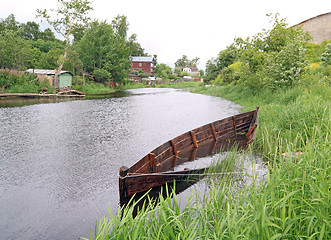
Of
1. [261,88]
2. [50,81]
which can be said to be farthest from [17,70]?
[261,88]

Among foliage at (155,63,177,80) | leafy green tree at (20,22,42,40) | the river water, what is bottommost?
the river water

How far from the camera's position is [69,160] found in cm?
1099

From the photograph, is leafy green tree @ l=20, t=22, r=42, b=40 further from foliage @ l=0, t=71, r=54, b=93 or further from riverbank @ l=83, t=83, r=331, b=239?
riverbank @ l=83, t=83, r=331, b=239

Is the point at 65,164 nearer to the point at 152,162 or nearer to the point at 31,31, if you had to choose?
the point at 152,162

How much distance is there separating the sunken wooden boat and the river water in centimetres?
98

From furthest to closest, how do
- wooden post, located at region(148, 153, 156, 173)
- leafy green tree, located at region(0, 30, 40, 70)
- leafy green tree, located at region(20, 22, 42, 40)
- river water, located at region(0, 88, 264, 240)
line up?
1. leafy green tree, located at region(20, 22, 42, 40)
2. leafy green tree, located at region(0, 30, 40, 70)
3. wooden post, located at region(148, 153, 156, 173)
4. river water, located at region(0, 88, 264, 240)

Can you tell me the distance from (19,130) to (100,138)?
17.0ft

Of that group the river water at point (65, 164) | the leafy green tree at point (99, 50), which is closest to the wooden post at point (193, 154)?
the river water at point (65, 164)

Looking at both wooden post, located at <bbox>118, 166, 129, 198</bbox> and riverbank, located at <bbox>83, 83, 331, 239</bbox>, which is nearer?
riverbank, located at <bbox>83, 83, 331, 239</bbox>

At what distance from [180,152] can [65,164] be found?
463 cm

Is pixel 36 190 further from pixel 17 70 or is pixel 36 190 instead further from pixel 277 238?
pixel 17 70

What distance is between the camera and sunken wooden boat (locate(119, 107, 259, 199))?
718cm

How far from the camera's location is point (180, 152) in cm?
1123

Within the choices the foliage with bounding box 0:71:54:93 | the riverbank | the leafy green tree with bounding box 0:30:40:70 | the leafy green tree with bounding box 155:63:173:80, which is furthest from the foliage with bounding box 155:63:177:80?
the riverbank
